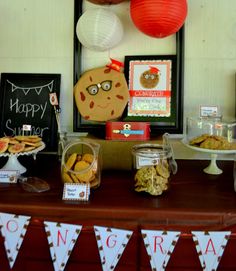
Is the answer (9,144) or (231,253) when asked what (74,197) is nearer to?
(9,144)

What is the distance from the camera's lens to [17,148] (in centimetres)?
114

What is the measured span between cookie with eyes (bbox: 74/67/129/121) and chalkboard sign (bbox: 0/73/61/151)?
138 mm

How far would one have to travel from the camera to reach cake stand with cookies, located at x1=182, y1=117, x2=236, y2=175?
1183 mm

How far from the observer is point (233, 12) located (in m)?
1.38

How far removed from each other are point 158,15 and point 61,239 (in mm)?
870

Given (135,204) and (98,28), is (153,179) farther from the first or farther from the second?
(98,28)

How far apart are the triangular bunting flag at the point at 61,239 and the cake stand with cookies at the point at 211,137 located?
59cm

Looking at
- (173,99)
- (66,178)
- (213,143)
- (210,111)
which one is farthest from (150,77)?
(66,178)

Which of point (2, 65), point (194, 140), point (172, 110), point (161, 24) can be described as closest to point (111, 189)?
point (194, 140)

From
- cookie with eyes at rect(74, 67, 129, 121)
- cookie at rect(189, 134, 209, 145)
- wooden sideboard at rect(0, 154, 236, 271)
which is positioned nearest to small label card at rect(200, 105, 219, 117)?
cookie at rect(189, 134, 209, 145)

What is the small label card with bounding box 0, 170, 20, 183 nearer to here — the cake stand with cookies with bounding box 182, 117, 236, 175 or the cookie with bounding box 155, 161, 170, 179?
the cookie with bounding box 155, 161, 170, 179

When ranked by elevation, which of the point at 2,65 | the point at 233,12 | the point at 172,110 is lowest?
the point at 172,110

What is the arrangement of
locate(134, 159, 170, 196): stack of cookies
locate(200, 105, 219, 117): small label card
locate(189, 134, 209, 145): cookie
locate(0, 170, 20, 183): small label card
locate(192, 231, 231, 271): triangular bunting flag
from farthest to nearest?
locate(200, 105, 219, 117): small label card < locate(189, 134, 209, 145): cookie < locate(0, 170, 20, 183): small label card < locate(134, 159, 170, 196): stack of cookies < locate(192, 231, 231, 271): triangular bunting flag

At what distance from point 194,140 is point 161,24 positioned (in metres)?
0.49
